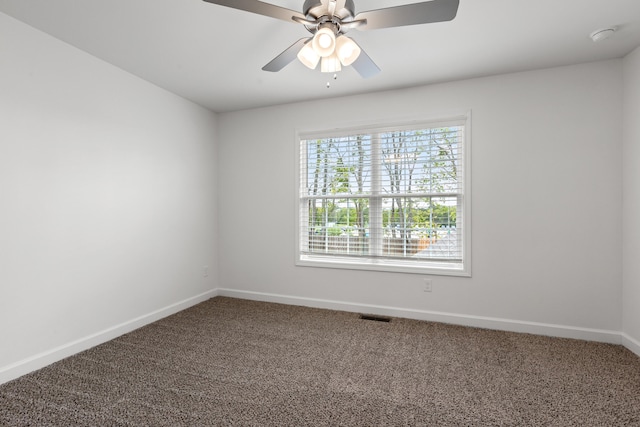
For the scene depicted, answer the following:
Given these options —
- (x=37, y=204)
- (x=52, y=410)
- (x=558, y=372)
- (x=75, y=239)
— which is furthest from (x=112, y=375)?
(x=558, y=372)

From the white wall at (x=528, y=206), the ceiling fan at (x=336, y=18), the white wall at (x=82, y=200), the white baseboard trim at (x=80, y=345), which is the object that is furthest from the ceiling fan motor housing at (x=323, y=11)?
the white baseboard trim at (x=80, y=345)

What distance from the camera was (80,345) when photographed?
8.36ft

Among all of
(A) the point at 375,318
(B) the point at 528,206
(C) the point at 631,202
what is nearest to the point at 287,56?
(B) the point at 528,206

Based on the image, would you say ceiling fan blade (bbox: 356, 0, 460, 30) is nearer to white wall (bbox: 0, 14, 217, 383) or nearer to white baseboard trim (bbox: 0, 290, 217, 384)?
white wall (bbox: 0, 14, 217, 383)

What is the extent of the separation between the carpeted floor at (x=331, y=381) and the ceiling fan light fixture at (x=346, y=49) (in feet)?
6.83

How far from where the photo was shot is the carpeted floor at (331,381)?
176 centimetres

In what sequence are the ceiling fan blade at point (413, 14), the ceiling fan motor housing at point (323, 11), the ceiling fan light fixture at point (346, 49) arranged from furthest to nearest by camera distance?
the ceiling fan light fixture at point (346, 49) → the ceiling fan motor housing at point (323, 11) → the ceiling fan blade at point (413, 14)

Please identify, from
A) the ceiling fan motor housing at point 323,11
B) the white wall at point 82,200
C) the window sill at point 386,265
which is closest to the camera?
the ceiling fan motor housing at point 323,11

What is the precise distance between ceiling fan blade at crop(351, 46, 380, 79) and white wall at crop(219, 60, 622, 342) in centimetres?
120

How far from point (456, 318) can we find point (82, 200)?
3.57m

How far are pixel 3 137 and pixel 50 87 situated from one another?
1.71 ft

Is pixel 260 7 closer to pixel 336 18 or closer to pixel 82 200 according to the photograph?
pixel 336 18

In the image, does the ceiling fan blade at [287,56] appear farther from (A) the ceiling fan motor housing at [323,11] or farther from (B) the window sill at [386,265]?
(B) the window sill at [386,265]

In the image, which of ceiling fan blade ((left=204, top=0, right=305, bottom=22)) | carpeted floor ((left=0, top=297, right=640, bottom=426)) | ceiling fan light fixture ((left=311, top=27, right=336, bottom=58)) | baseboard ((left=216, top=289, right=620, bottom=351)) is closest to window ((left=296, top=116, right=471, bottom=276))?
baseboard ((left=216, top=289, right=620, bottom=351))
